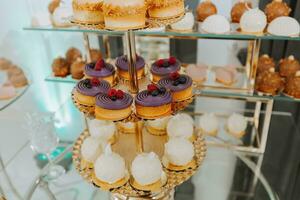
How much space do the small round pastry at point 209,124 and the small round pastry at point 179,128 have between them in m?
0.44

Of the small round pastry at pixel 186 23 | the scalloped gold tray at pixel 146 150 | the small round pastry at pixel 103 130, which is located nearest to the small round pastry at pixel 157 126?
the scalloped gold tray at pixel 146 150

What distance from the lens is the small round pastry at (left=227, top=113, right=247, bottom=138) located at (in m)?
1.63

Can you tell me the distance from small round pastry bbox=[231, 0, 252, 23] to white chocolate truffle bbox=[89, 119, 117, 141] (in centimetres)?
67

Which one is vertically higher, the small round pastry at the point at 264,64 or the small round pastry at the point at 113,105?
the small round pastry at the point at 113,105

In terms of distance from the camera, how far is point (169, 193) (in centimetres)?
125

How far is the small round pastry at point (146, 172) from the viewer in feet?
3.32

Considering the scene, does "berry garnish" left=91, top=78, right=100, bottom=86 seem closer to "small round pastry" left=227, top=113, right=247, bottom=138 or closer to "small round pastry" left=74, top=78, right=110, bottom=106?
"small round pastry" left=74, top=78, right=110, bottom=106

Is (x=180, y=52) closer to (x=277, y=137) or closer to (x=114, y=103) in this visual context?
(x=277, y=137)

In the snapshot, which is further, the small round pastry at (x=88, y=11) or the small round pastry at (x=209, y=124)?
the small round pastry at (x=209, y=124)

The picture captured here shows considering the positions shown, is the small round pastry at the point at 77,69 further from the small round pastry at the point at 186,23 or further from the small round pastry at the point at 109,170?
the small round pastry at the point at 109,170

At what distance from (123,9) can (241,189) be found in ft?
3.06

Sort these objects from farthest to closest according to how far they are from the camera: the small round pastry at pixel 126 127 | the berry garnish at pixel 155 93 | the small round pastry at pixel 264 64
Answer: the small round pastry at pixel 264 64 → the small round pastry at pixel 126 127 → the berry garnish at pixel 155 93

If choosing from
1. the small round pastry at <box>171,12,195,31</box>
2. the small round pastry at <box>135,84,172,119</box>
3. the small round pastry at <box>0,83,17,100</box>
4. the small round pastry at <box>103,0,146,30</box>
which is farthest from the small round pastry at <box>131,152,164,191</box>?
the small round pastry at <box>0,83,17,100</box>

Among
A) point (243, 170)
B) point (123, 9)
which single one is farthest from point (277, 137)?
point (123, 9)
